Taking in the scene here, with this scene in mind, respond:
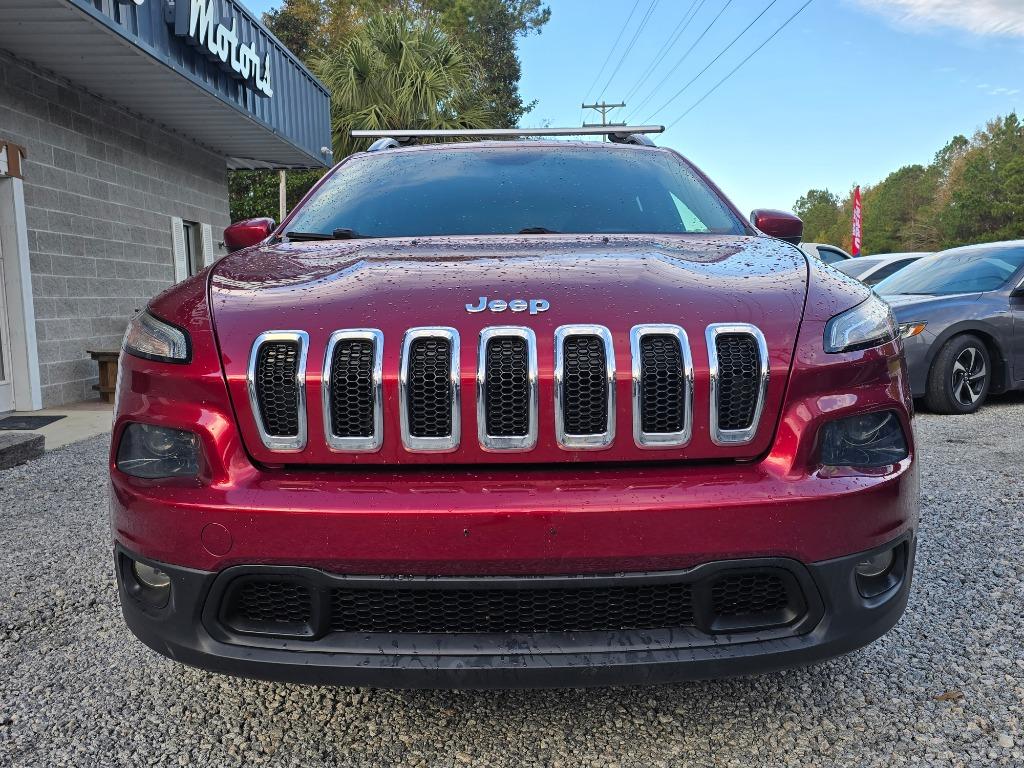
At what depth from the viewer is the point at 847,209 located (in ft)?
382

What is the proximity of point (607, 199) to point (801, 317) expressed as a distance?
1.25 m

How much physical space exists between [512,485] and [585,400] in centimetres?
23

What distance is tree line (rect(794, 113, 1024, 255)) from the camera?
6512 centimetres

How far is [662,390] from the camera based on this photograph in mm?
1689

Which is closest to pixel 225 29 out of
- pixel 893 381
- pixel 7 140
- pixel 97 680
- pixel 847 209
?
pixel 7 140

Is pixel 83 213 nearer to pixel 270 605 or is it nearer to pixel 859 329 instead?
pixel 270 605

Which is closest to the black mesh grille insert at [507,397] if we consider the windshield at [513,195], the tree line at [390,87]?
the windshield at [513,195]

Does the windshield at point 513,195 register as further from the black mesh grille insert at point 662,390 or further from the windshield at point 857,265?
the windshield at point 857,265

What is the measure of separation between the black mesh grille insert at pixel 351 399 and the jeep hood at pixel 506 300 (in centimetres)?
4

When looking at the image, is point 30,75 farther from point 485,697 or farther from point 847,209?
point 847,209

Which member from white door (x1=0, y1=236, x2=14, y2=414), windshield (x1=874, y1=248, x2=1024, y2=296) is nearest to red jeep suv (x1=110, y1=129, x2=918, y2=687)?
windshield (x1=874, y1=248, x2=1024, y2=296)

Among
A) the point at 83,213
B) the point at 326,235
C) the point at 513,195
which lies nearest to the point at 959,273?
the point at 513,195

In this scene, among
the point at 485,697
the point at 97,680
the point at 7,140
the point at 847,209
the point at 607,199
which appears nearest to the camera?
the point at 485,697

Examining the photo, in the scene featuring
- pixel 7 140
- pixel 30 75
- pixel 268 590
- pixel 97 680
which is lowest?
pixel 97 680
